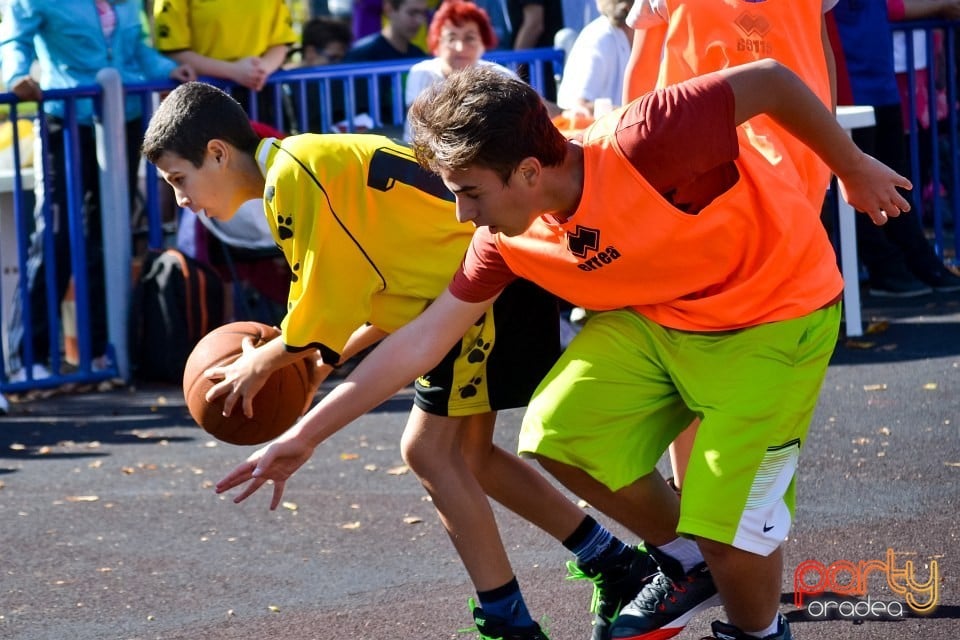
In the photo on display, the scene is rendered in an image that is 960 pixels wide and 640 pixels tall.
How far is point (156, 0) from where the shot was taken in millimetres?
8945

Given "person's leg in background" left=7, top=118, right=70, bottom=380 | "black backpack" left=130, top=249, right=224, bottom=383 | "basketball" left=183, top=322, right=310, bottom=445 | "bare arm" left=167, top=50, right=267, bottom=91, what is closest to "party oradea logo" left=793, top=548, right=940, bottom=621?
"basketball" left=183, top=322, right=310, bottom=445

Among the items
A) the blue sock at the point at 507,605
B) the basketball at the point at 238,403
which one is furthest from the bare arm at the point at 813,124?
the basketball at the point at 238,403

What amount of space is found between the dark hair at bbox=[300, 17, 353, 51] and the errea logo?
27.9 feet

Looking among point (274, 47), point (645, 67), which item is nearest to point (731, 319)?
point (645, 67)

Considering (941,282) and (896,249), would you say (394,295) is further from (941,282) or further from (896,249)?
(941,282)

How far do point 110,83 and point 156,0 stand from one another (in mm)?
896

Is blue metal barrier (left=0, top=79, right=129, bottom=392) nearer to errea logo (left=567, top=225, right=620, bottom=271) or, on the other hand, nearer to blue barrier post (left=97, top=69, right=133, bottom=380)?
blue barrier post (left=97, top=69, right=133, bottom=380)

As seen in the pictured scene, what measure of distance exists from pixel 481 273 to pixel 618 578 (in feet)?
3.51

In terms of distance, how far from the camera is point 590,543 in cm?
437

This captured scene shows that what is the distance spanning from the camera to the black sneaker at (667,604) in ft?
13.3

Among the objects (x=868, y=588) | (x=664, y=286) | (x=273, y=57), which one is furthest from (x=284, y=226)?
(x=273, y=57)

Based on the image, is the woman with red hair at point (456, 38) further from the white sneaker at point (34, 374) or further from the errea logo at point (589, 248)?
the errea logo at point (589, 248)

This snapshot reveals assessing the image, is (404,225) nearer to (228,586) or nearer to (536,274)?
(536,274)

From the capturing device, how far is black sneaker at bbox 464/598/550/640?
13.5 feet
